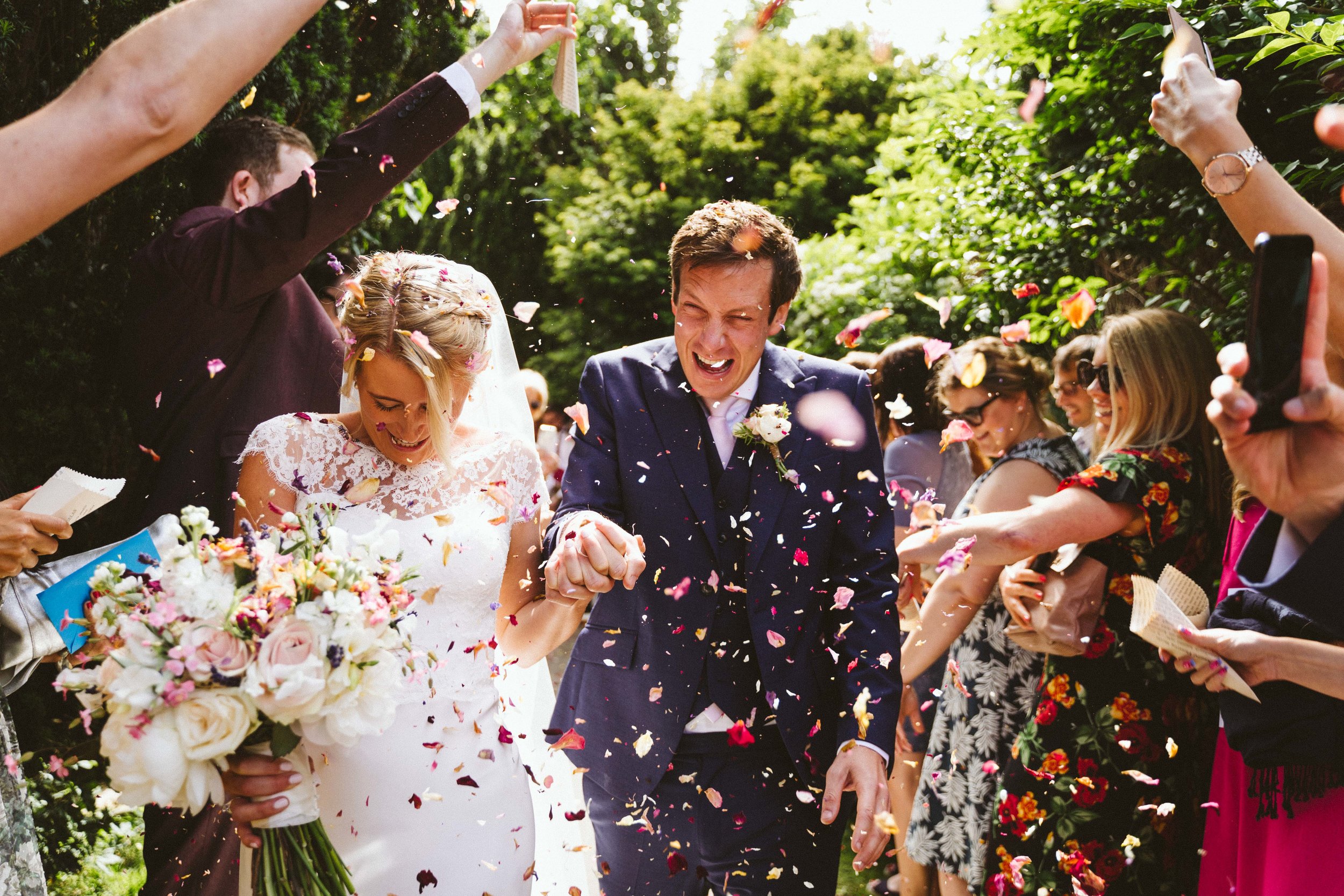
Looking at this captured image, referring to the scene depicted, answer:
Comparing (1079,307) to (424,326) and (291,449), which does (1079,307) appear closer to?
(424,326)

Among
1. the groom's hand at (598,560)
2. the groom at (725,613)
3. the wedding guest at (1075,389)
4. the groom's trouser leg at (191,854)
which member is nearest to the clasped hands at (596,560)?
the groom's hand at (598,560)

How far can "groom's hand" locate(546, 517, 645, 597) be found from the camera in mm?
2162

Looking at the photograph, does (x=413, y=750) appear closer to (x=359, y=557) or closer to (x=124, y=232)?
(x=359, y=557)

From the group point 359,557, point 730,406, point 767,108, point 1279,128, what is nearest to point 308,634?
point 359,557

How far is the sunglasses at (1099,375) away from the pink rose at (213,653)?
272 cm

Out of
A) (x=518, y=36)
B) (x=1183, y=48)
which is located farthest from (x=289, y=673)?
(x=1183, y=48)

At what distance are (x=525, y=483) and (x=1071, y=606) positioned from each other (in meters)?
1.76

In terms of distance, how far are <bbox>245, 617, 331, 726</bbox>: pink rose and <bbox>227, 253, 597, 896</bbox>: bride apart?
561 mm

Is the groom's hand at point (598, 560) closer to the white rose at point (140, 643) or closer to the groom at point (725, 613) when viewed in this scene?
the groom at point (725, 613)

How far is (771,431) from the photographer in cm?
264

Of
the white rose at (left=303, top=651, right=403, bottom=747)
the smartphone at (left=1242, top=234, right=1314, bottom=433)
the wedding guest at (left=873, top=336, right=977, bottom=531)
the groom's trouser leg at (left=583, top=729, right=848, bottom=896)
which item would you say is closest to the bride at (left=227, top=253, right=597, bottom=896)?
the groom's trouser leg at (left=583, top=729, right=848, bottom=896)

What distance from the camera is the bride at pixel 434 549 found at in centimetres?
242

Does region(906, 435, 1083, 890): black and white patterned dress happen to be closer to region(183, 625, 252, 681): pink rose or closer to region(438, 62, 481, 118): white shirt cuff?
region(438, 62, 481, 118): white shirt cuff

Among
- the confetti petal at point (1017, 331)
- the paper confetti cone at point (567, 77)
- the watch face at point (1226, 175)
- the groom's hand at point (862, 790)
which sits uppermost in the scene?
the paper confetti cone at point (567, 77)
